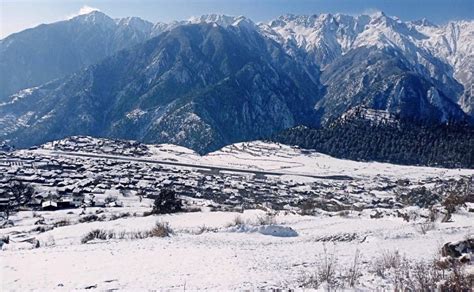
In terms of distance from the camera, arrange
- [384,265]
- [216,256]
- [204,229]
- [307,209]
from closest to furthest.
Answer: [384,265] < [216,256] < [204,229] < [307,209]

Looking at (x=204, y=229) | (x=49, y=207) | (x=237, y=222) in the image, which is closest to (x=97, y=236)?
(x=204, y=229)

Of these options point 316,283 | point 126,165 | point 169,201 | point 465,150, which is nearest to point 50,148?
point 126,165

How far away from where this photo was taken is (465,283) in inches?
347

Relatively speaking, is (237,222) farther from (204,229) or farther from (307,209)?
(307,209)

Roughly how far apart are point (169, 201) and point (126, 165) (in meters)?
86.6

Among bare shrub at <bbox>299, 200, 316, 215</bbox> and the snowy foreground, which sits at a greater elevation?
the snowy foreground

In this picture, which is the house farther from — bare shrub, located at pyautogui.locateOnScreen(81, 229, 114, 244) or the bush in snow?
bare shrub, located at pyautogui.locateOnScreen(81, 229, 114, 244)

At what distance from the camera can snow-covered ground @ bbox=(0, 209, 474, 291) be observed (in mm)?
12453

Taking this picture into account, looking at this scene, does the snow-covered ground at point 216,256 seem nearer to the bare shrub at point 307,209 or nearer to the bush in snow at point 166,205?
the bare shrub at point 307,209

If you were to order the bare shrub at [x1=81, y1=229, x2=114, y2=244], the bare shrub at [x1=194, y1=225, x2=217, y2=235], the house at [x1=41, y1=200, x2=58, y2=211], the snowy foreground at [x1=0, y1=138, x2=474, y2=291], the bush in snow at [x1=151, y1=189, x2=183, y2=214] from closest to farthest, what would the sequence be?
the snowy foreground at [x1=0, y1=138, x2=474, y2=291]
the bare shrub at [x1=81, y1=229, x2=114, y2=244]
the bare shrub at [x1=194, y1=225, x2=217, y2=235]
the bush in snow at [x1=151, y1=189, x2=183, y2=214]
the house at [x1=41, y1=200, x2=58, y2=211]

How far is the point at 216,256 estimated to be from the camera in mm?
15906

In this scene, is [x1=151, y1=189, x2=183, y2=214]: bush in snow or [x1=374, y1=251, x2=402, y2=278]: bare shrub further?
[x1=151, y1=189, x2=183, y2=214]: bush in snow

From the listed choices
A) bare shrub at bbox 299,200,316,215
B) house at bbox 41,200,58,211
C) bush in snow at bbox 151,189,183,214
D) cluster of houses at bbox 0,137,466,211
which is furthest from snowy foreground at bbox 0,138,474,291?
cluster of houses at bbox 0,137,466,211

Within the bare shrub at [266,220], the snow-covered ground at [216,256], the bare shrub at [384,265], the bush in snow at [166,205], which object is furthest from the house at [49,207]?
the bare shrub at [384,265]
